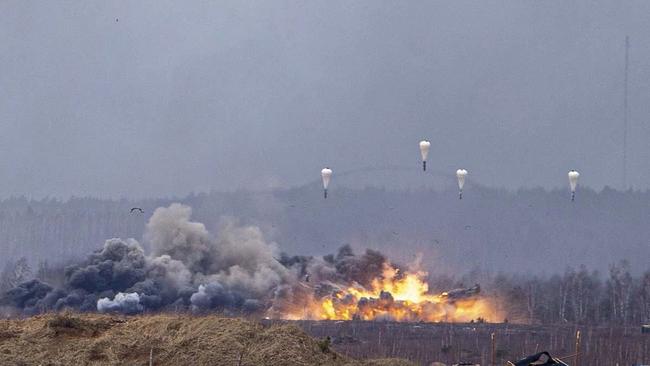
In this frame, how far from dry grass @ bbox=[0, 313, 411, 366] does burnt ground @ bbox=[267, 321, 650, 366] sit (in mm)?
86658

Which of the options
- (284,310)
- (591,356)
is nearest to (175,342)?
(591,356)

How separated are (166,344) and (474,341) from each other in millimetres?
118122

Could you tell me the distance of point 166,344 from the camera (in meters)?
34.4

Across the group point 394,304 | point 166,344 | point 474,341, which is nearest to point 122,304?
point 394,304

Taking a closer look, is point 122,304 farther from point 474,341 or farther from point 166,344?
point 166,344

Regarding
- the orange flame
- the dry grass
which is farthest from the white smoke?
the dry grass

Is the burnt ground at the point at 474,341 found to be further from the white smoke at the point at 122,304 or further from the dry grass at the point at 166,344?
the dry grass at the point at 166,344

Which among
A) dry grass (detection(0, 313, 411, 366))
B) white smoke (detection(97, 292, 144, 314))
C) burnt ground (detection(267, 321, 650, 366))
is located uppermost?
dry grass (detection(0, 313, 411, 366))

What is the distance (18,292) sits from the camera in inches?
7254

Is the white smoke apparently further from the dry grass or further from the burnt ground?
the dry grass

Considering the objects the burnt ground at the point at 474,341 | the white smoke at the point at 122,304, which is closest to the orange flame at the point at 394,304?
the burnt ground at the point at 474,341

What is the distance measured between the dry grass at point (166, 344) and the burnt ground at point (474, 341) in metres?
86.7

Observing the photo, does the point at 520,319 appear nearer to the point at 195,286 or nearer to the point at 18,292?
the point at 195,286

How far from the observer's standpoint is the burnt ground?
130 meters
